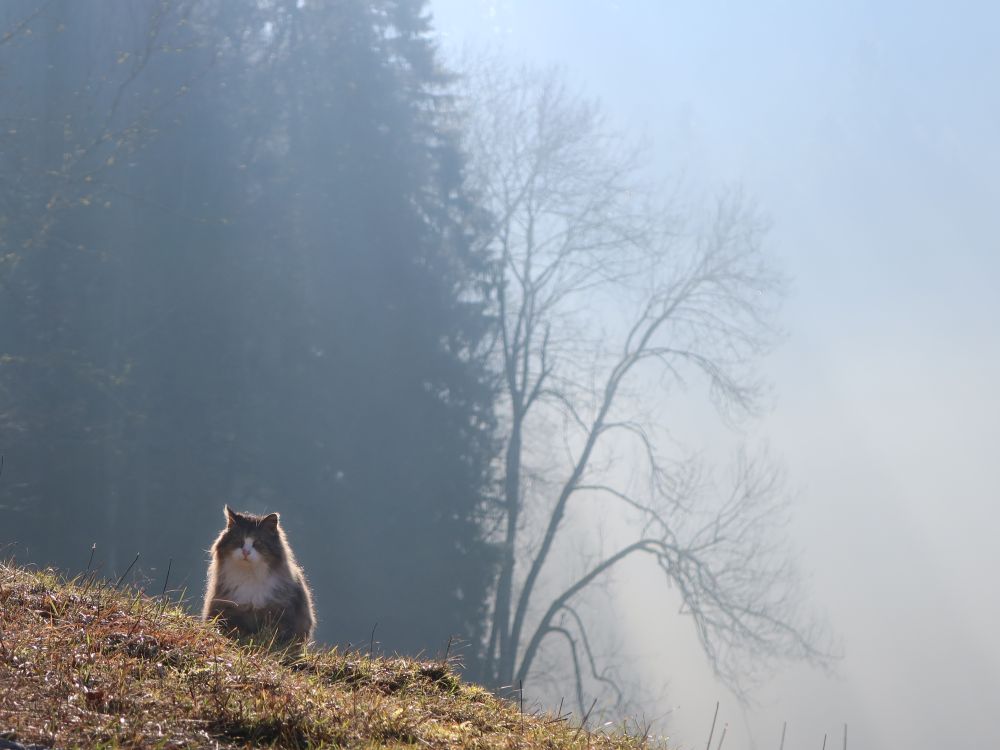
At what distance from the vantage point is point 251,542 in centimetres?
649

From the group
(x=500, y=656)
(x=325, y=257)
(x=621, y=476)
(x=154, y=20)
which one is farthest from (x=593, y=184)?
(x=154, y=20)

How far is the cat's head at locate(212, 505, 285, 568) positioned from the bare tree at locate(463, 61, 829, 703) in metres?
23.9

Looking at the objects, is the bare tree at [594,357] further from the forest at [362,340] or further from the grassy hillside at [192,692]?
the grassy hillside at [192,692]

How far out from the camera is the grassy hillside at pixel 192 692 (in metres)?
3.73

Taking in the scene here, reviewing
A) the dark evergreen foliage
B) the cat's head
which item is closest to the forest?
the dark evergreen foliage

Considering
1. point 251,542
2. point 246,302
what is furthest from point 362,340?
point 251,542

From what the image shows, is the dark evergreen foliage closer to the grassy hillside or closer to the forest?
the forest

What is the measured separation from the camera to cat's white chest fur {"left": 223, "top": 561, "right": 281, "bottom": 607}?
634 cm

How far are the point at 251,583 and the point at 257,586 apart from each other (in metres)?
0.04

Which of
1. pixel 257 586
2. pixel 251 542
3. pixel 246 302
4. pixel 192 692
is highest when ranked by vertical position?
pixel 246 302

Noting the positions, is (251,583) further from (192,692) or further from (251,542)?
(192,692)

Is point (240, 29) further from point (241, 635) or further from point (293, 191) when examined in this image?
point (241, 635)

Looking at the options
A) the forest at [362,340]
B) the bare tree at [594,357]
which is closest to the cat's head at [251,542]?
the forest at [362,340]

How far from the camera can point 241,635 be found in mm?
6012
